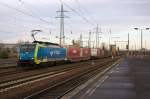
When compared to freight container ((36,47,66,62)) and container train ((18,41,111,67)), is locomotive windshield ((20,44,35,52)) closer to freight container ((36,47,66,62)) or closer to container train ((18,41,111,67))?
container train ((18,41,111,67))

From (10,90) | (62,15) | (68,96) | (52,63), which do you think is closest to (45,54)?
(52,63)

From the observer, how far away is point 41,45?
36.4m

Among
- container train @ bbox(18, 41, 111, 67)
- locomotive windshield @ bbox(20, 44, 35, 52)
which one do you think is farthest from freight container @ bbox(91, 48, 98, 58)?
locomotive windshield @ bbox(20, 44, 35, 52)

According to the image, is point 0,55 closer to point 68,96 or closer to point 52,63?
point 52,63

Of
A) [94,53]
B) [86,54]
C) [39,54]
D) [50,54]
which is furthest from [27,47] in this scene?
[94,53]

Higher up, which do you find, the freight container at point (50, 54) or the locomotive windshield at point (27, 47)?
the locomotive windshield at point (27, 47)

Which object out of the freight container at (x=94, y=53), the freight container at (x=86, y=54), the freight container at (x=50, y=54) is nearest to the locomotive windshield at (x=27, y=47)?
the freight container at (x=50, y=54)

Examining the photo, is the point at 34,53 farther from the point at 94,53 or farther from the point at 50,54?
the point at 94,53

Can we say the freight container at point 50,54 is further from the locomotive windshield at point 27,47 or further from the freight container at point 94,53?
the freight container at point 94,53

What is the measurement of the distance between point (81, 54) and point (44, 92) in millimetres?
48159

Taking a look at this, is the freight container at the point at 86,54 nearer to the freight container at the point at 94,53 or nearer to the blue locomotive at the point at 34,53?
the freight container at the point at 94,53

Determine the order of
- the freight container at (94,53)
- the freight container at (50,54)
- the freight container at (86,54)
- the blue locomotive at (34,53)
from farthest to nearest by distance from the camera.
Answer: the freight container at (94,53) < the freight container at (86,54) < the freight container at (50,54) < the blue locomotive at (34,53)

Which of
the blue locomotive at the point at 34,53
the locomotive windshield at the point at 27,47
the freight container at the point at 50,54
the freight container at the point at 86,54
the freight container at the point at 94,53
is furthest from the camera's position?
the freight container at the point at 94,53

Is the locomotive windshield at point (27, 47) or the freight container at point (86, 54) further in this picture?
the freight container at point (86, 54)
